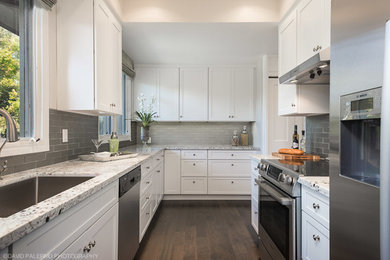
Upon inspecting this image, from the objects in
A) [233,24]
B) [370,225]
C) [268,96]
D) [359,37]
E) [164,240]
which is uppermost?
[233,24]

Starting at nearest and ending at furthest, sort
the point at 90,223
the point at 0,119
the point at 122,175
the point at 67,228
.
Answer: the point at 67,228, the point at 90,223, the point at 0,119, the point at 122,175

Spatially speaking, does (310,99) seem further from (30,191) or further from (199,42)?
(30,191)

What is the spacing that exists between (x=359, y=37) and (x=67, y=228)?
3.96 ft

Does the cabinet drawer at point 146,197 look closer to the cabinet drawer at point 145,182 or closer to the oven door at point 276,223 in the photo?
the cabinet drawer at point 145,182

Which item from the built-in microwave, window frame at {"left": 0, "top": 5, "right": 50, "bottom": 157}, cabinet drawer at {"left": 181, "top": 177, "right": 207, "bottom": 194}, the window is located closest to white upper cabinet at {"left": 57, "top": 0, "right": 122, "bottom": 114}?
window frame at {"left": 0, "top": 5, "right": 50, "bottom": 157}

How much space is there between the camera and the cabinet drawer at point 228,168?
143 inches

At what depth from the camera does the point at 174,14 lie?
7.97 feet

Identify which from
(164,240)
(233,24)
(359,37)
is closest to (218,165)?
(164,240)

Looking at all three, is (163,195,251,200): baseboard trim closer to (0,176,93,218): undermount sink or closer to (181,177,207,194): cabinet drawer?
(181,177,207,194): cabinet drawer

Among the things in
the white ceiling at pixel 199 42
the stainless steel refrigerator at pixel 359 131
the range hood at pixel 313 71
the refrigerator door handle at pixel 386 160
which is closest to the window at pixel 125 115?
the white ceiling at pixel 199 42

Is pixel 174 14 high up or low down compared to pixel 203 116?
up

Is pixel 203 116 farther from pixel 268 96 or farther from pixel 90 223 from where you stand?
pixel 90 223

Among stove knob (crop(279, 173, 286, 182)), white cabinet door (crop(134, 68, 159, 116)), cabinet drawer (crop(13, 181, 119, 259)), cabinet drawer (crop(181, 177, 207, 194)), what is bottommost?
cabinet drawer (crop(181, 177, 207, 194))

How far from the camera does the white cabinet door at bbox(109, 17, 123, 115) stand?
87.0 inches
